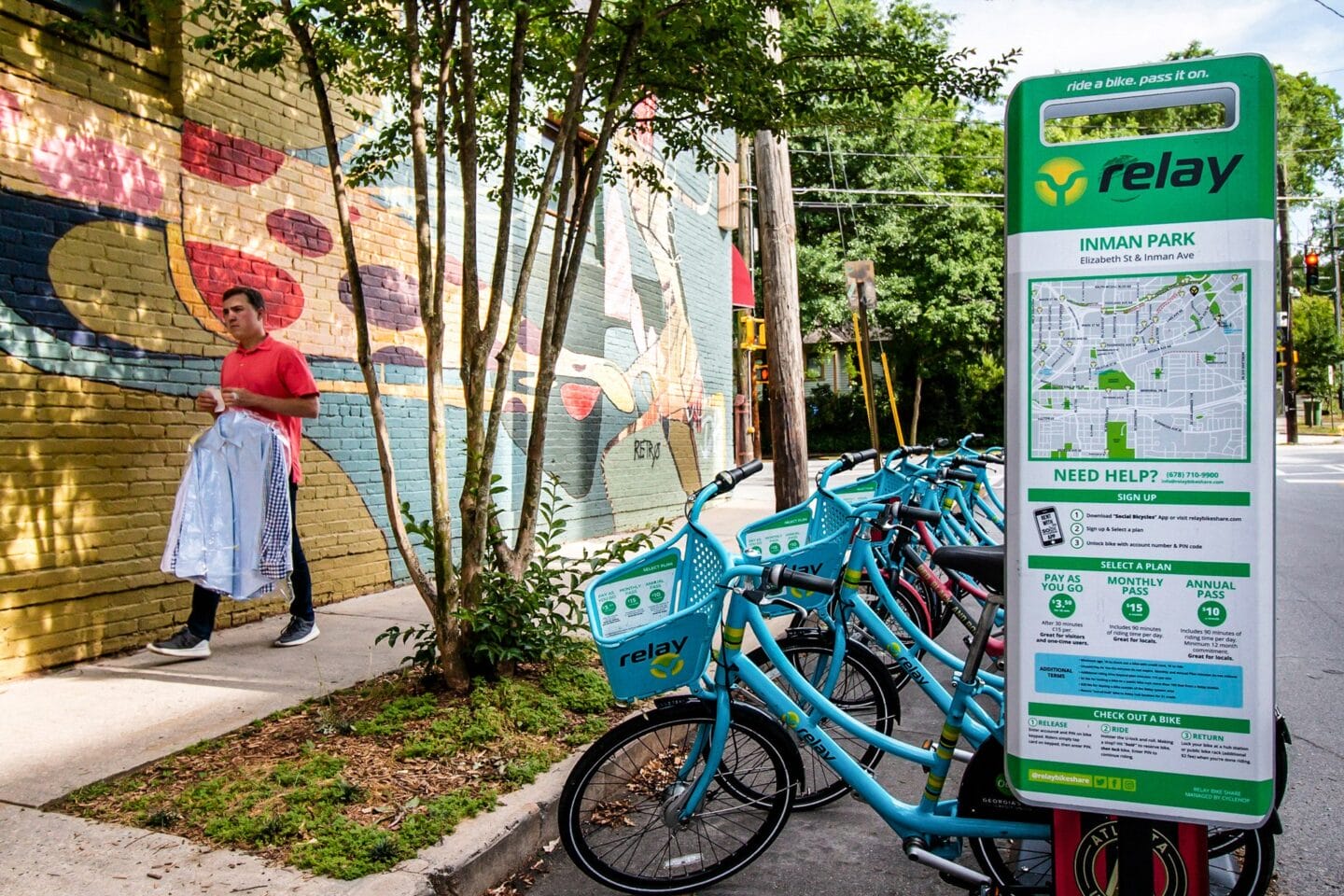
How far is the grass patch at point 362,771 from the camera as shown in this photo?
3.21 m

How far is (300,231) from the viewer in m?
6.75

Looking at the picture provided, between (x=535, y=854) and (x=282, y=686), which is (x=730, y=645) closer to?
(x=535, y=854)

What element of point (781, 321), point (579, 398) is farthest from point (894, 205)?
point (781, 321)

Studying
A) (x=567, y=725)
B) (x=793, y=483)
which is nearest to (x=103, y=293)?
(x=567, y=725)

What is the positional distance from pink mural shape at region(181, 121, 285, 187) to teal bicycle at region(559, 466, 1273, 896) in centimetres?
434

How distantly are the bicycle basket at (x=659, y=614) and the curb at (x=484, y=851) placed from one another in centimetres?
72

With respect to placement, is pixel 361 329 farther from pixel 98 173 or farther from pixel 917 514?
pixel 917 514

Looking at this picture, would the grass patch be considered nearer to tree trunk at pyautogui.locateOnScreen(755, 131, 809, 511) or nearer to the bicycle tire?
the bicycle tire

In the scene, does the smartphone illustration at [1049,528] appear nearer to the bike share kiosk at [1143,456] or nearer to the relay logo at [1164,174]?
the bike share kiosk at [1143,456]

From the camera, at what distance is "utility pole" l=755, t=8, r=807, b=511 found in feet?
27.6

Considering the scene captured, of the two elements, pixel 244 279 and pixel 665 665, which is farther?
pixel 244 279

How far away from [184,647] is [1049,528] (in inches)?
183

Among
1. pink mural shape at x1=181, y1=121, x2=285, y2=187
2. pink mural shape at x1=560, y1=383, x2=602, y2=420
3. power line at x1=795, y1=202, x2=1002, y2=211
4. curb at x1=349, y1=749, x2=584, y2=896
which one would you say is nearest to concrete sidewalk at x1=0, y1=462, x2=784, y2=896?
curb at x1=349, y1=749, x2=584, y2=896

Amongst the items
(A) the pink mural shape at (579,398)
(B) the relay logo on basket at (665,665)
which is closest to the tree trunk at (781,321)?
(A) the pink mural shape at (579,398)
